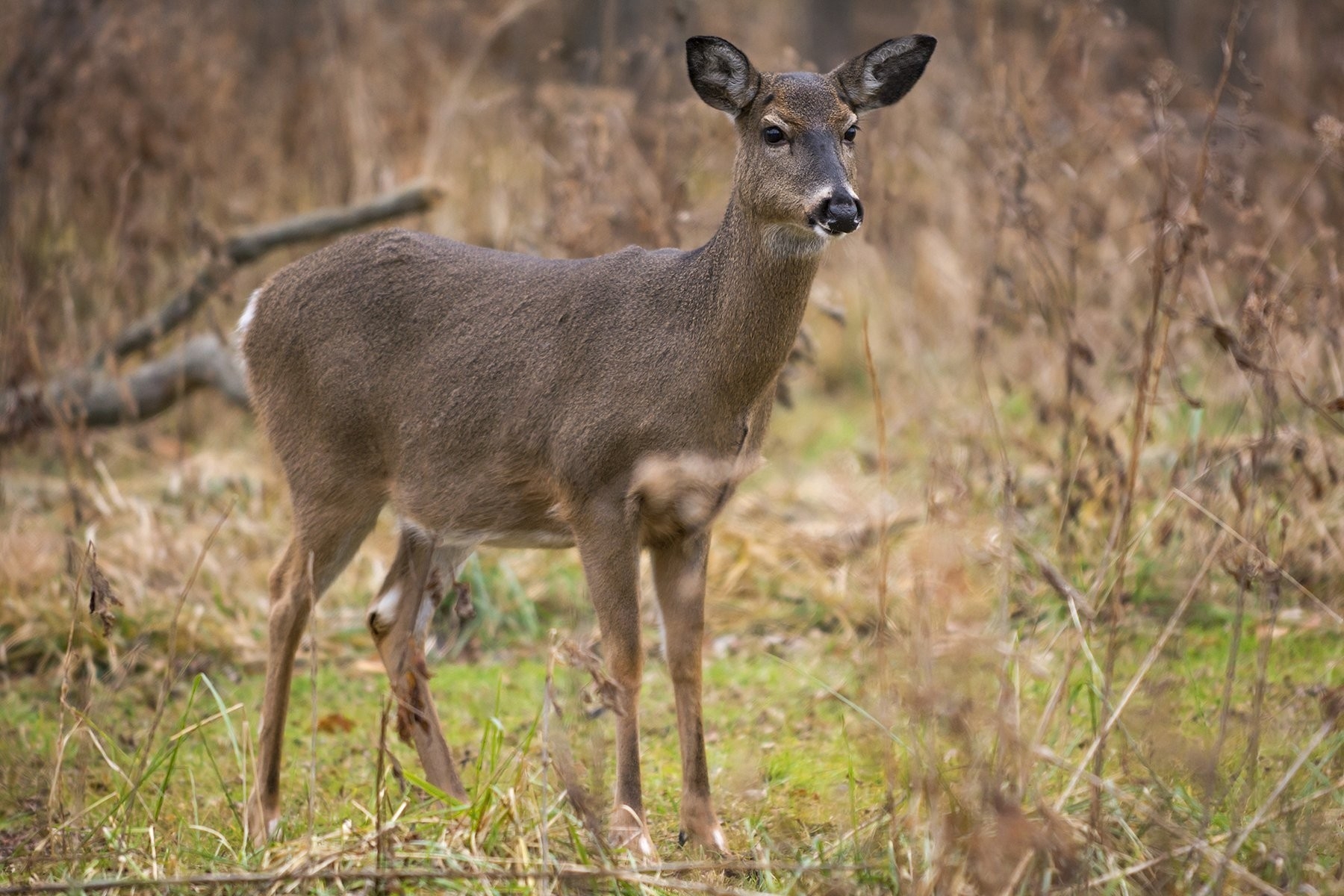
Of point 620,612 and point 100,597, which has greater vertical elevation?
point 100,597

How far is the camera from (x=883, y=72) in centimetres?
452

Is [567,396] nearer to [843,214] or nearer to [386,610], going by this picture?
[843,214]

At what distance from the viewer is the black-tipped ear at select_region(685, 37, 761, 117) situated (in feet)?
14.3

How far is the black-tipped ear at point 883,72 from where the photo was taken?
14.7 ft

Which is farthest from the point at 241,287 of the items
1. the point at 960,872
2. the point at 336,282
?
the point at 960,872

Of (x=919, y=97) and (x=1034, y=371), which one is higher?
(x=919, y=97)

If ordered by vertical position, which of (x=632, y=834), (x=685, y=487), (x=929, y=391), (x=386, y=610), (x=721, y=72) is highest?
(x=721, y=72)

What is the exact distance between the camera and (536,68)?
12.8 m

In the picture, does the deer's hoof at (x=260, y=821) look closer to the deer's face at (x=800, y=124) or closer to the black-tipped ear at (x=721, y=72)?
the deer's face at (x=800, y=124)

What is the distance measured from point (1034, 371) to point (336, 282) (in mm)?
4563

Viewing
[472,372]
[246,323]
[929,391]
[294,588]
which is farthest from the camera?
[929,391]

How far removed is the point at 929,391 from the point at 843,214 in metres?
5.06

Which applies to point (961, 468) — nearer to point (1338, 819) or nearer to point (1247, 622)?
point (1247, 622)

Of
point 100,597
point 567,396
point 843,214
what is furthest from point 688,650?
point 100,597
